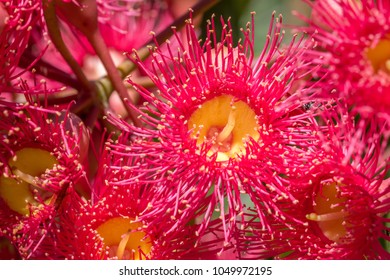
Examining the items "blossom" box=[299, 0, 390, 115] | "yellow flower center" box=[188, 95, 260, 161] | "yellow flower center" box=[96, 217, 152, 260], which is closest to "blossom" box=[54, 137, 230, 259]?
"yellow flower center" box=[96, 217, 152, 260]

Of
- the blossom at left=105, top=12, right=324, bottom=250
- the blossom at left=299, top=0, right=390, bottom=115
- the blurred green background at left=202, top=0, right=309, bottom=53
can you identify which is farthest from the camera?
the blurred green background at left=202, top=0, right=309, bottom=53

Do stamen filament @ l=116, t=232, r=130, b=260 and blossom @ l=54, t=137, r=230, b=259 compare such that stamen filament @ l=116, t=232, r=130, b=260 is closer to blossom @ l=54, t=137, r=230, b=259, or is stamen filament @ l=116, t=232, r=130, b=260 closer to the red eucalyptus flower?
blossom @ l=54, t=137, r=230, b=259

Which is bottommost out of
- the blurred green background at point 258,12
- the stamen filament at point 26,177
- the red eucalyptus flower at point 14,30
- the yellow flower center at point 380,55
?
the stamen filament at point 26,177

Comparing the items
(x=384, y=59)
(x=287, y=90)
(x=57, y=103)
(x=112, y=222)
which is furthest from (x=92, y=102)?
(x=384, y=59)

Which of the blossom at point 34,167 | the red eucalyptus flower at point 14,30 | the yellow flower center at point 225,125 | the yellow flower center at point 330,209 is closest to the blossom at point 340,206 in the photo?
the yellow flower center at point 330,209

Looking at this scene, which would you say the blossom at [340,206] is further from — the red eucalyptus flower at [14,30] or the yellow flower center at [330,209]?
the red eucalyptus flower at [14,30]

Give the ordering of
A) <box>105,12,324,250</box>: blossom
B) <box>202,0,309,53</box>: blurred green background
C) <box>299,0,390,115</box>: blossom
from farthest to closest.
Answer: <box>202,0,309,53</box>: blurred green background, <box>105,12,324,250</box>: blossom, <box>299,0,390,115</box>: blossom
